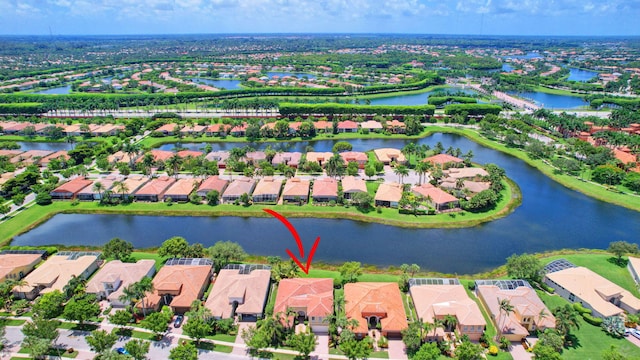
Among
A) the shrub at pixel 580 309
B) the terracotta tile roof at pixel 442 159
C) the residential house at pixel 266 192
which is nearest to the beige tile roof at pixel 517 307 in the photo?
the shrub at pixel 580 309

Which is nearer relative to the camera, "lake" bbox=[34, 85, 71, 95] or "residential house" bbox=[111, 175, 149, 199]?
"residential house" bbox=[111, 175, 149, 199]

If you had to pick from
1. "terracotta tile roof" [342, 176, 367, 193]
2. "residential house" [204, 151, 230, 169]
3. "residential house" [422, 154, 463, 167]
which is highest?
"residential house" [422, 154, 463, 167]

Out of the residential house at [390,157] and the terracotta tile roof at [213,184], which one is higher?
the residential house at [390,157]

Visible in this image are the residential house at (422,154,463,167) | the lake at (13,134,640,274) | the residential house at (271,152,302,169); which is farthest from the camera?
the residential house at (271,152,302,169)

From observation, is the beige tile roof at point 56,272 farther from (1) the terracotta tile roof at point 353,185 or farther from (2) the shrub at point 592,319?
(2) the shrub at point 592,319

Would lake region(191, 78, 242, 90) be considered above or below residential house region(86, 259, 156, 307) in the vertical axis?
above

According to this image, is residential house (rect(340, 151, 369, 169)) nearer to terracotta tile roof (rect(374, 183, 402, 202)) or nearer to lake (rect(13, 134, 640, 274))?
terracotta tile roof (rect(374, 183, 402, 202))

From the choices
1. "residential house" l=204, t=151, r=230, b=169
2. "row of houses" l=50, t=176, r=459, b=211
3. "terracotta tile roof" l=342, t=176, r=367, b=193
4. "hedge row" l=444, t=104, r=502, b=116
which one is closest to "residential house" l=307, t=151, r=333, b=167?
"row of houses" l=50, t=176, r=459, b=211
